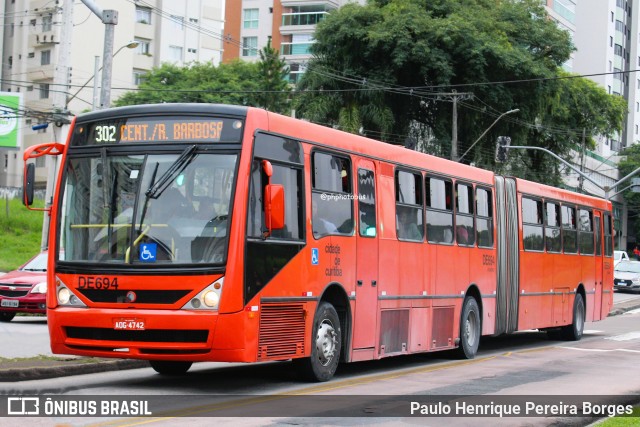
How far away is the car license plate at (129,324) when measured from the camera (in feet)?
36.7

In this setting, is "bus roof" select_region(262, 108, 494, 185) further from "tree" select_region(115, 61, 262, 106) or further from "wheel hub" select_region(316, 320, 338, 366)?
"tree" select_region(115, 61, 262, 106)

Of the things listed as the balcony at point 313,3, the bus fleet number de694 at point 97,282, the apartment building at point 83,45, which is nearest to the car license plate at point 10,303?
the bus fleet number de694 at point 97,282

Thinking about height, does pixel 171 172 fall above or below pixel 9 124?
below

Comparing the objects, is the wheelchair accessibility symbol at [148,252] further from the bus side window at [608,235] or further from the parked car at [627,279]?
the parked car at [627,279]

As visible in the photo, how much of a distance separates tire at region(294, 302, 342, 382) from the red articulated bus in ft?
0.08

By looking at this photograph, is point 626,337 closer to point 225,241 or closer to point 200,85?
point 225,241

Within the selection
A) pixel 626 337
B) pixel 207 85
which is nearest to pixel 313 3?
pixel 207 85

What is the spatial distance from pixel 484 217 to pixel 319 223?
22.6 feet

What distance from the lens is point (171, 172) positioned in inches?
452

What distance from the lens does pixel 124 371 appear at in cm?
1401

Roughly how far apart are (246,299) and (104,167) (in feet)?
7.59

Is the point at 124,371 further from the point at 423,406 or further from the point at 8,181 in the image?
the point at 8,181

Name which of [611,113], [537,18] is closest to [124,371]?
[537,18]

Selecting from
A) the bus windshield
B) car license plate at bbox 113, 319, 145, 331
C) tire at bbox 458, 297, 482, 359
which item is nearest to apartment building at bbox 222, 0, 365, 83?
tire at bbox 458, 297, 482, 359
